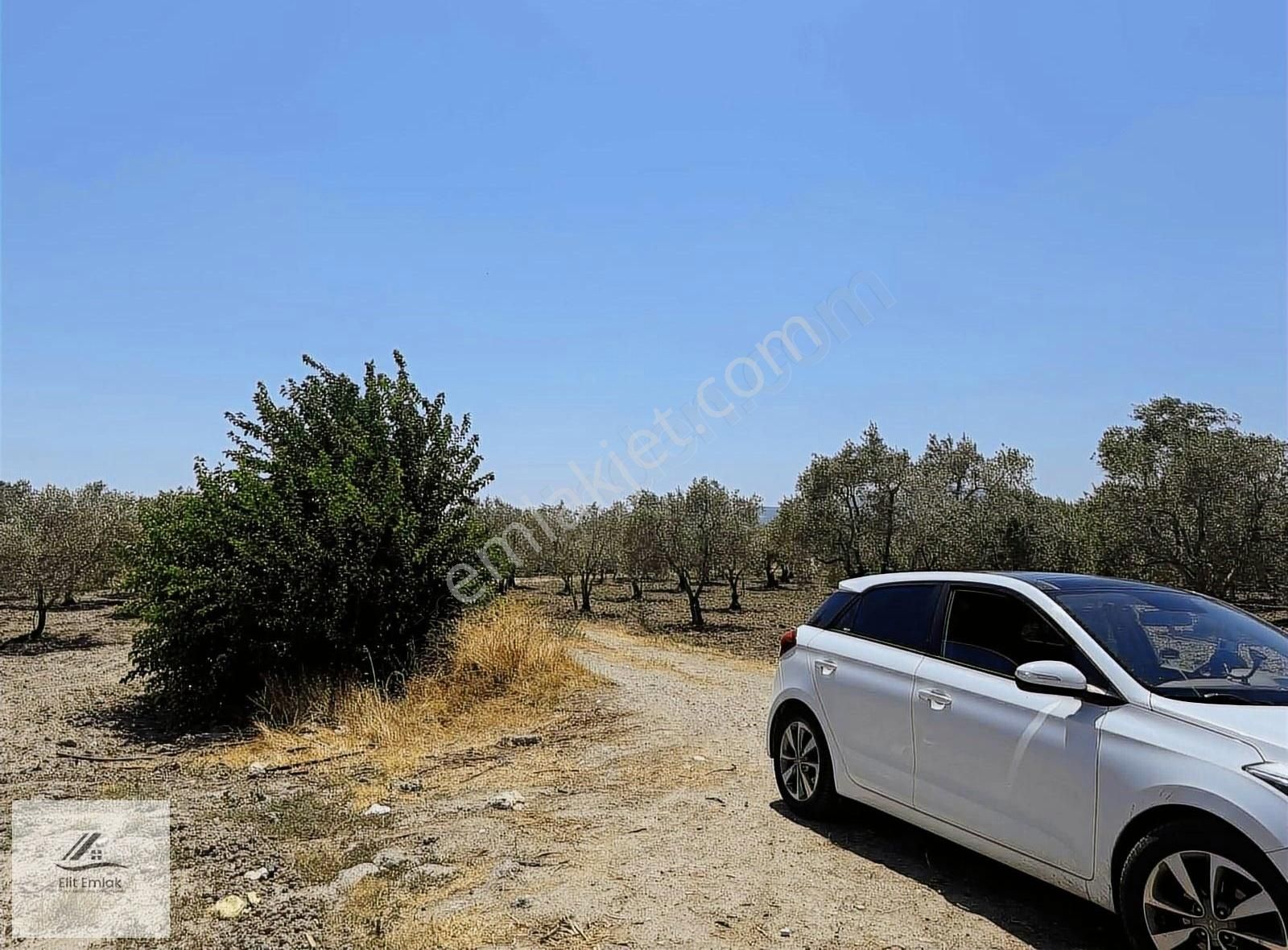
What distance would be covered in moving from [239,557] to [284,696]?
198cm

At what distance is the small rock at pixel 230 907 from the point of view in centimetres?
490

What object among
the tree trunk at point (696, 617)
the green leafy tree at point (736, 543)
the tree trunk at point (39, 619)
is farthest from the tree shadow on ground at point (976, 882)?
the green leafy tree at point (736, 543)

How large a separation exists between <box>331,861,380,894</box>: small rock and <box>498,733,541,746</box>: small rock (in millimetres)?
3358

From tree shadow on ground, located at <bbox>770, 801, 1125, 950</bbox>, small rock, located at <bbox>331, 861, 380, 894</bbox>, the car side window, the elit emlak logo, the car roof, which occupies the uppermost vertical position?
the car roof

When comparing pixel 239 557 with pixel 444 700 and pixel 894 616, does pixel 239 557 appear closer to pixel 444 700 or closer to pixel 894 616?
pixel 444 700

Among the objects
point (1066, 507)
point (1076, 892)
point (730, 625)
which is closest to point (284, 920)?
point (1076, 892)

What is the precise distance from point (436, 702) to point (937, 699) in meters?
7.44

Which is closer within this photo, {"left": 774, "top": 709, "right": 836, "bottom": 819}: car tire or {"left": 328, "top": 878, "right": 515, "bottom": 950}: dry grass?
{"left": 328, "top": 878, "right": 515, "bottom": 950}: dry grass

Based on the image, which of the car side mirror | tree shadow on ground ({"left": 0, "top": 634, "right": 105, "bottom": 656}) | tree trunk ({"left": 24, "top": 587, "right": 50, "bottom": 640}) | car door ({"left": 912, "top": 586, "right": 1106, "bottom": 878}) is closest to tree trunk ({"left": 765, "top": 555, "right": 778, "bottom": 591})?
tree shadow on ground ({"left": 0, "top": 634, "right": 105, "bottom": 656})

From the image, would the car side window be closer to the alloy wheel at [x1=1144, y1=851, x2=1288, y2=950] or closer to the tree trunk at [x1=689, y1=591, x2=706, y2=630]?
the alloy wheel at [x1=1144, y1=851, x2=1288, y2=950]

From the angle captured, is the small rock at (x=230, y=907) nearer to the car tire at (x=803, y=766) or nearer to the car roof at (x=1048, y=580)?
the car tire at (x=803, y=766)

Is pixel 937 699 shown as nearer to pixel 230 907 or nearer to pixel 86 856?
pixel 230 907

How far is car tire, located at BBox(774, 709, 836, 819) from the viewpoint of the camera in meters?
5.81

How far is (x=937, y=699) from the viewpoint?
16.1ft
